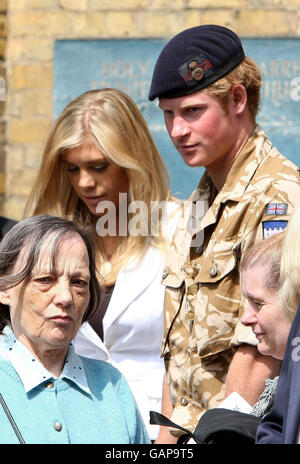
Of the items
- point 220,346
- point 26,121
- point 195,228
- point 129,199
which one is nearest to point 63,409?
point 220,346

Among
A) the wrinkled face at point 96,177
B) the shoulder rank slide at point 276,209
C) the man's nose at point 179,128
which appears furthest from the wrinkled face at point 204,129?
the wrinkled face at point 96,177

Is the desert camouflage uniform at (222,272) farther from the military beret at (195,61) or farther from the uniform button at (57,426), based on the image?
the uniform button at (57,426)

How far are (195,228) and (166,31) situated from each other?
Result: 9.21 ft

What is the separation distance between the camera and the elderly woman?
2.37m

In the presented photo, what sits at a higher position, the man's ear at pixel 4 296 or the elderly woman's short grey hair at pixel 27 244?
the elderly woman's short grey hair at pixel 27 244

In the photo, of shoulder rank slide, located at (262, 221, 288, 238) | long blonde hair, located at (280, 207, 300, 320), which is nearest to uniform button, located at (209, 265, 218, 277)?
shoulder rank slide, located at (262, 221, 288, 238)

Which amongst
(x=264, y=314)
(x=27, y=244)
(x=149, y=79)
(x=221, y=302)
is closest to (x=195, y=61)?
(x=221, y=302)

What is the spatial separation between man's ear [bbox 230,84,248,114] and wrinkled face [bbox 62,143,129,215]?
83 centimetres

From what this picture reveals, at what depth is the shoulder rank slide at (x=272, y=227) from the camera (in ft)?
9.03

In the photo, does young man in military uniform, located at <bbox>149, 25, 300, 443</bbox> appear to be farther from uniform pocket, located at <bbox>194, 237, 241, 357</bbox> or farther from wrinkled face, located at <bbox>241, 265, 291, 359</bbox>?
wrinkled face, located at <bbox>241, 265, 291, 359</bbox>

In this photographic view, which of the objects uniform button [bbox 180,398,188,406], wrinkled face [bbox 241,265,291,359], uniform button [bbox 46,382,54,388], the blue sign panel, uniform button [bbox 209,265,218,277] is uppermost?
the blue sign panel

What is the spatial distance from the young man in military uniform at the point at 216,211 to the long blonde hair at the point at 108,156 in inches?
20.3
